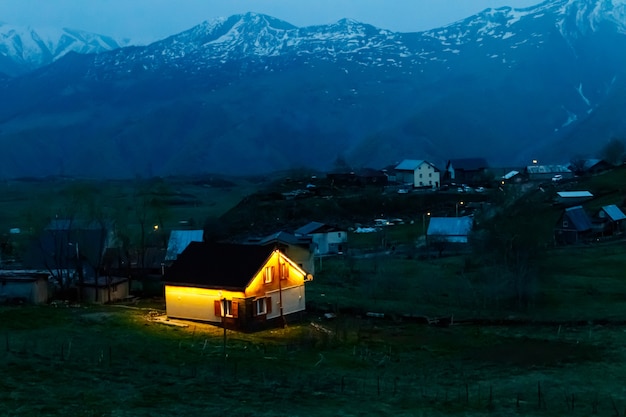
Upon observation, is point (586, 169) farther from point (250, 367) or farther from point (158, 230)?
point (250, 367)

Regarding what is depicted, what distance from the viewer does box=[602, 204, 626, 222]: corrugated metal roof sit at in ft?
283

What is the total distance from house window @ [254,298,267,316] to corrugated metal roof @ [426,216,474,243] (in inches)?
1720

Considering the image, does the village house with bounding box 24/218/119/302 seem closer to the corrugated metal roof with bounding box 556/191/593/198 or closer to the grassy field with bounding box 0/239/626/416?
the grassy field with bounding box 0/239/626/416

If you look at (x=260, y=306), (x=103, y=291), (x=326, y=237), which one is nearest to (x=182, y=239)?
(x=326, y=237)

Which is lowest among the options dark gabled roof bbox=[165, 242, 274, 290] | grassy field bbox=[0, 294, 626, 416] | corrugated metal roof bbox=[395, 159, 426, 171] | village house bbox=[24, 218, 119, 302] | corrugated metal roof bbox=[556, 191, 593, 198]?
grassy field bbox=[0, 294, 626, 416]

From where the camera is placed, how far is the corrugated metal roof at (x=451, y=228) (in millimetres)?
83875

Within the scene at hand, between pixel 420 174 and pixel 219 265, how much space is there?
98.5 m

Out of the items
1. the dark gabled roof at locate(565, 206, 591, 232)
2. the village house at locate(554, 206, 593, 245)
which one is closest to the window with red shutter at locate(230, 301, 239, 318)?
the village house at locate(554, 206, 593, 245)

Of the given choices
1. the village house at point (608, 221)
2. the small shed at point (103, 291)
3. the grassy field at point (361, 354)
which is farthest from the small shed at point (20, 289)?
the village house at point (608, 221)

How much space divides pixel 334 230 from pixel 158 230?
18238mm

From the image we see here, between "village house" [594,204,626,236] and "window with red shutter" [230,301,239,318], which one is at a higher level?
"village house" [594,204,626,236]

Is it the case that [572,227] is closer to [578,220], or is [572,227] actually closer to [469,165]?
[578,220]

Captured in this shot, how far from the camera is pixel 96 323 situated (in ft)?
128

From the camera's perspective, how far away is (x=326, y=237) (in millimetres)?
84250
